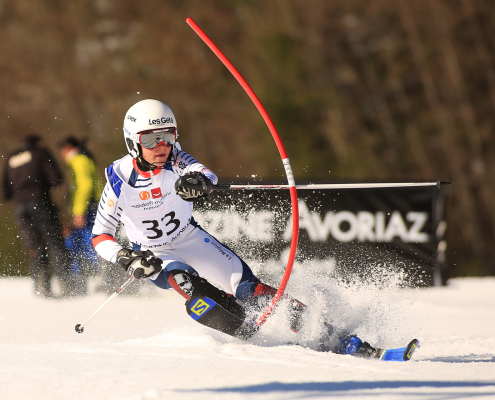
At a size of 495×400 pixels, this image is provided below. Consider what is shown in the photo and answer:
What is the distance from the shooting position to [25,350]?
373cm

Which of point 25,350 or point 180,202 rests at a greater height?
point 180,202

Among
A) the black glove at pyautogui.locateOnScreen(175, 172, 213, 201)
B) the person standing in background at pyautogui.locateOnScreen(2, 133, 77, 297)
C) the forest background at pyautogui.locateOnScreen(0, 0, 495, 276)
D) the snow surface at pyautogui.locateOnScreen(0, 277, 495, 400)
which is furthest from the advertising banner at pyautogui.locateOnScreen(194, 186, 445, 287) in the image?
the forest background at pyautogui.locateOnScreen(0, 0, 495, 276)

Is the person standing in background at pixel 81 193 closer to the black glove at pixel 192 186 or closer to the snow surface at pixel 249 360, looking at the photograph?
the snow surface at pixel 249 360

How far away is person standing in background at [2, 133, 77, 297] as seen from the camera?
761 cm

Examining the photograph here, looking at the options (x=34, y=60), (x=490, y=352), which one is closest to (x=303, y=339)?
(x=490, y=352)

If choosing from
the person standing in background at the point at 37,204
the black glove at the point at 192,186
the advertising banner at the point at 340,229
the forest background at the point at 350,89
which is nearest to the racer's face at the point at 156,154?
the black glove at the point at 192,186

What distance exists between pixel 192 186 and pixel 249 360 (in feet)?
3.95

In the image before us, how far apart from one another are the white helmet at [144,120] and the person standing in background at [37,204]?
3.79 meters

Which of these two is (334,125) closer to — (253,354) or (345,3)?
(345,3)

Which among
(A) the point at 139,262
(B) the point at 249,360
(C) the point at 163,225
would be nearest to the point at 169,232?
(C) the point at 163,225

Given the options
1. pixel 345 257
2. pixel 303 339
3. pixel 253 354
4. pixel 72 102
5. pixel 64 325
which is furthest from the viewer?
pixel 72 102

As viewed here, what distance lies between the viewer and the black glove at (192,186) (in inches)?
154

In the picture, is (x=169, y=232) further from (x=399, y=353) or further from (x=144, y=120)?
(x=399, y=353)

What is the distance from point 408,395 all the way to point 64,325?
3.83 m
